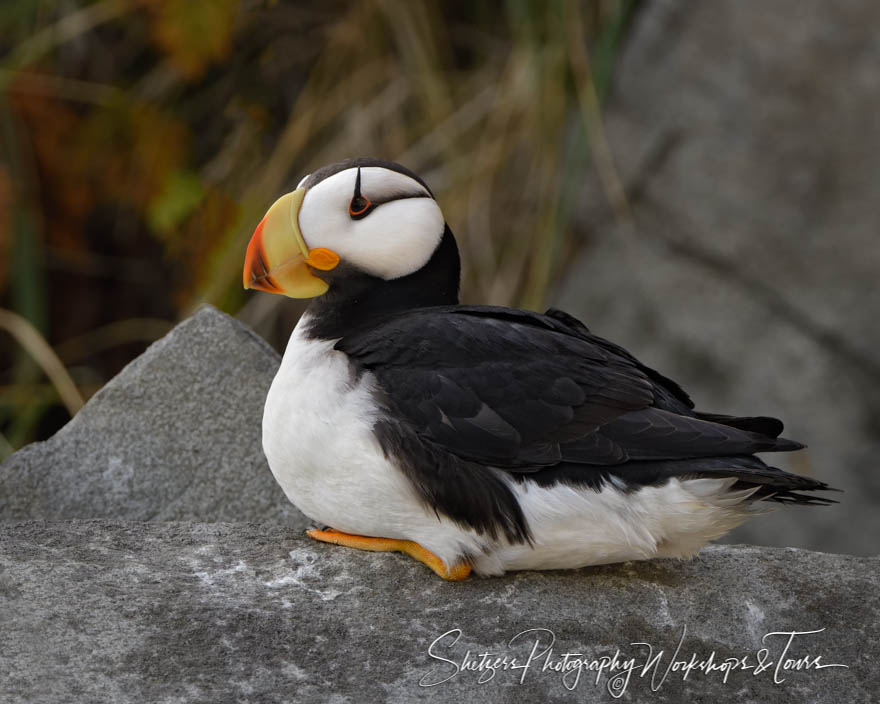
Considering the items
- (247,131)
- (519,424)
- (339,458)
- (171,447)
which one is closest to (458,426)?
(519,424)

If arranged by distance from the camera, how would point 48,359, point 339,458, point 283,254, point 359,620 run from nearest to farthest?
point 359,620 → point 339,458 → point 283,254 → point 48,359

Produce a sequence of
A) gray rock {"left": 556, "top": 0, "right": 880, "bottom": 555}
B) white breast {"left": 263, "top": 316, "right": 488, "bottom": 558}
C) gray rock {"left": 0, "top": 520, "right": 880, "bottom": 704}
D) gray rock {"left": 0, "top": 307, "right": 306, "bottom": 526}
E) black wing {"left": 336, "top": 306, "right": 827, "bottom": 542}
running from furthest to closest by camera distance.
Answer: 1. gray rock {"left": 556, "top": 0, "right": 880, "bottom": 555}
2. gray rock {"left": 0, "top": 307, "right": 306, "bottom": 526}
3. white breast {"left": 263, "top": 316, "right": 488, "bottom": 558}
4. black wing {"left": 336, "top": 306, "right": 827, "bottom": 542}
5. gray rock {"left": 0, "top": 520, "right": 880, "bottom": 704}

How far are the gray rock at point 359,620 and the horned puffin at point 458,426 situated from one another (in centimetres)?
9

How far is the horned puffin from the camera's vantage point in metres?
2.06

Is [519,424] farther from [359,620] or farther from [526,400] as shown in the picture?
[359,620]

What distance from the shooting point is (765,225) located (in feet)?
14.3

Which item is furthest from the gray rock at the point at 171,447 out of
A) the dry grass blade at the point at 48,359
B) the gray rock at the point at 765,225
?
the gray rock at the point at 765,225

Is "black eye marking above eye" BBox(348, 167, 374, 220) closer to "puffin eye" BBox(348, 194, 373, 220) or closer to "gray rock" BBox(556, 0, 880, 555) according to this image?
"puffin eye" BBox(348, 194, 373, 220)

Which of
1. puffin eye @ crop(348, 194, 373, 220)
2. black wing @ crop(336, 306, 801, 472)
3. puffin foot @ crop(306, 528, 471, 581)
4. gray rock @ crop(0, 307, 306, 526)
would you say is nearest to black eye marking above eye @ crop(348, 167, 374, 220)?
puffin eye @ crop(348, 194, 373, 220)

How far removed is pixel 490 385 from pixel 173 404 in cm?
107

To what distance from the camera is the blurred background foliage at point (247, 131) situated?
4.56 metres

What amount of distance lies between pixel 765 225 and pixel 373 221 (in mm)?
2464

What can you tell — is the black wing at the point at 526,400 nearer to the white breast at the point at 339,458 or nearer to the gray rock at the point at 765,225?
the white breast at the point at 339,458

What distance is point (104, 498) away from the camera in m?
2.72
